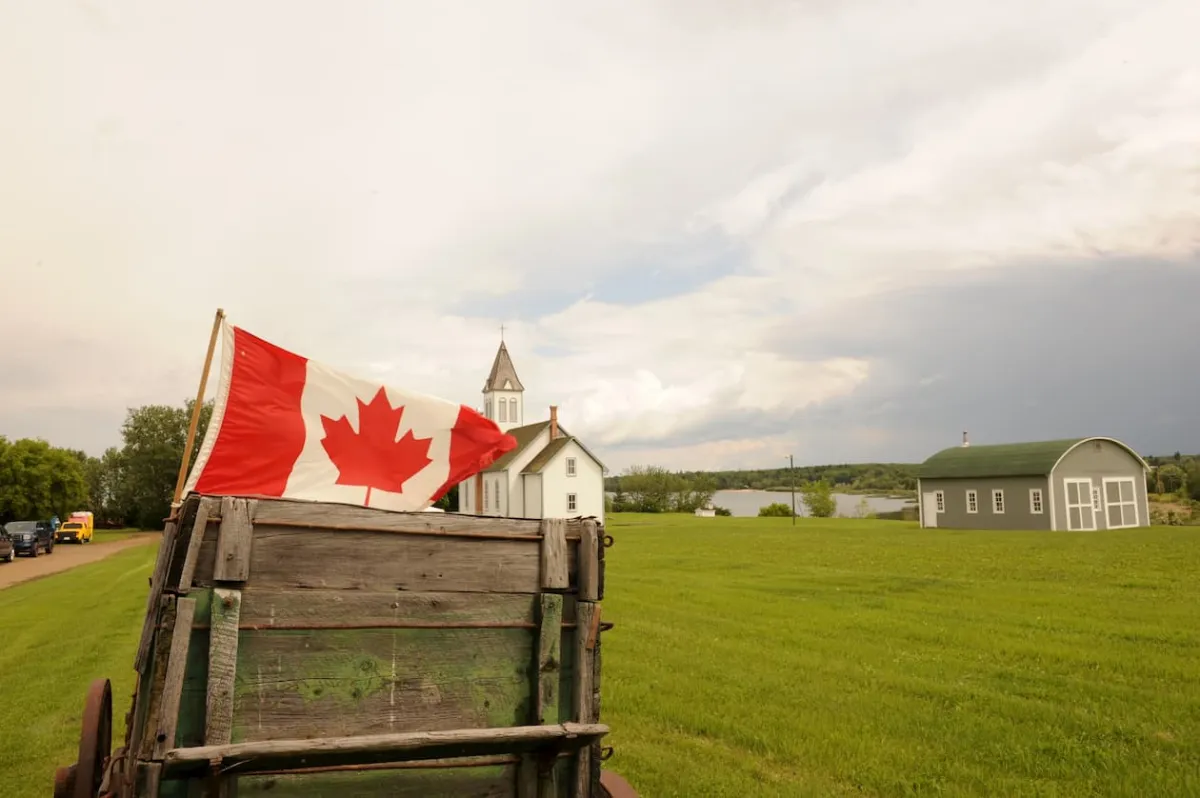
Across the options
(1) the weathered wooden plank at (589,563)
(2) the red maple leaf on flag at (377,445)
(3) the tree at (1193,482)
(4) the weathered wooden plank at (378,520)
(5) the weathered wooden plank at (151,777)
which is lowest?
(5) the weathered wooden plank at (151,777)

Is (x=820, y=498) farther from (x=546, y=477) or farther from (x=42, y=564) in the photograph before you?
(x=42, y=564)

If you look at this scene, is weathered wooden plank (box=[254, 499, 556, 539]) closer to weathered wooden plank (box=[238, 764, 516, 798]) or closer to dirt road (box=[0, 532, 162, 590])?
weathered wooden plank (box=[238, 764, 516, 798])

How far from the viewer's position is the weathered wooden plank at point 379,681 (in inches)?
131

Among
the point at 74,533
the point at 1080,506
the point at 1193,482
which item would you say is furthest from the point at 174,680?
the point at 1193,482

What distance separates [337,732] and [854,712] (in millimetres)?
6017

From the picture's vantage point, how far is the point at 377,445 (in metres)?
6.47

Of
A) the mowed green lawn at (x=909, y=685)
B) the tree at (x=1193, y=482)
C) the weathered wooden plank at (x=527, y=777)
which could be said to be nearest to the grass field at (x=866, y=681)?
the mowed green lawn at (x=909, y=685)

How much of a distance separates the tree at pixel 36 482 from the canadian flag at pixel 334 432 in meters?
70.7

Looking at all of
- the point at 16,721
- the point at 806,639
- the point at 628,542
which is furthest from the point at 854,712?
the point at 628,542

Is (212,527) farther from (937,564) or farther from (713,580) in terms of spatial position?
(937,564)

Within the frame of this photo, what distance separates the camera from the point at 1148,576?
728 inches

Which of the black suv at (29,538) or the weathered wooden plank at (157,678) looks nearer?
the weathered wooden plank at (157,678)

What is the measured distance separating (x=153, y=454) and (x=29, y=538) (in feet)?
118

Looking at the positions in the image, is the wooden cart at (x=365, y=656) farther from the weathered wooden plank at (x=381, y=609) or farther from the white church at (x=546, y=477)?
the white church at (x=546, y=477)
